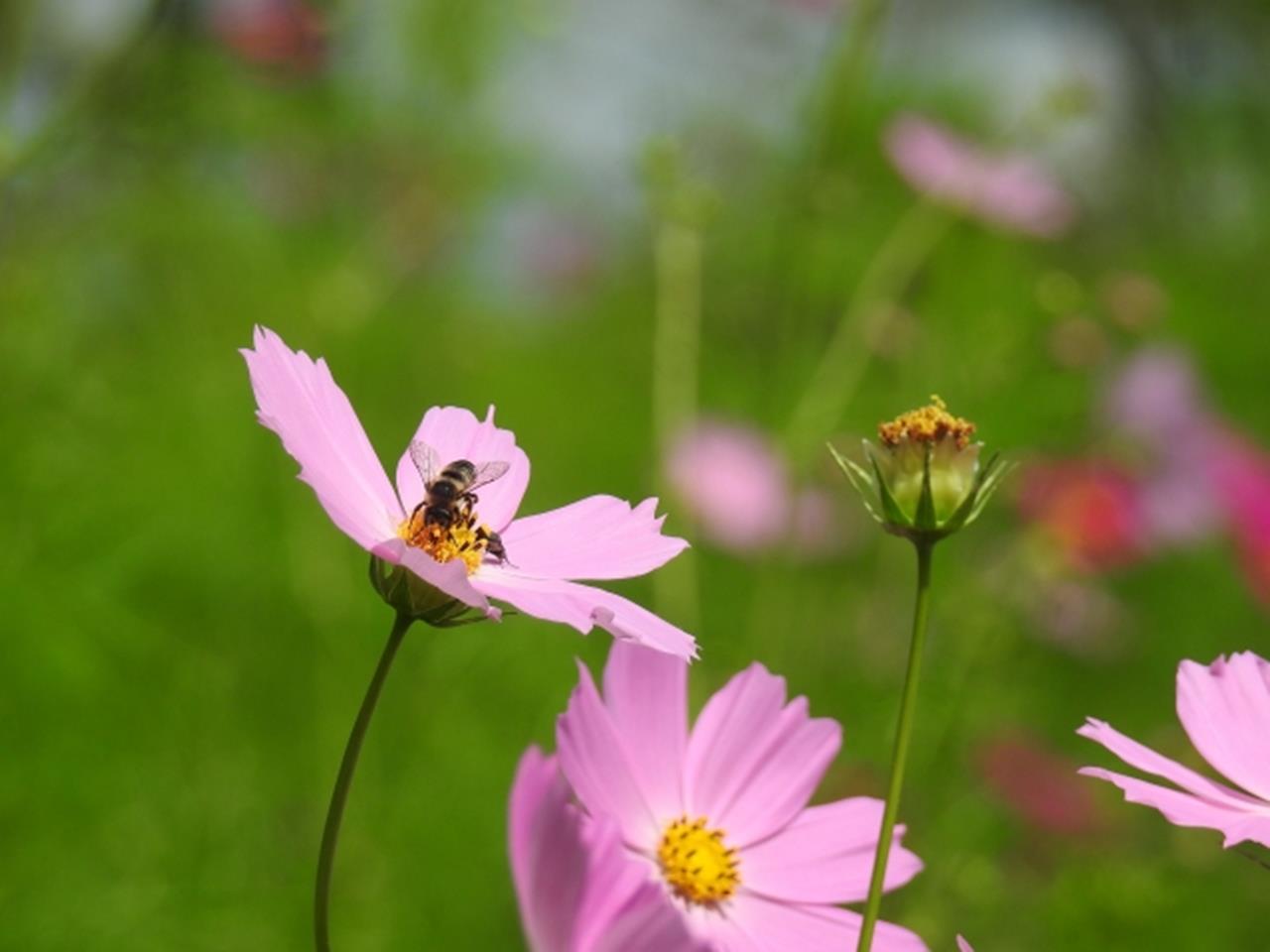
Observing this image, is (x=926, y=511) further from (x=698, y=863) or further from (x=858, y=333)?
(x=858, y=333)

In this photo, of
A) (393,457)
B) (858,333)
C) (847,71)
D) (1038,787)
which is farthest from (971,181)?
(393,457)

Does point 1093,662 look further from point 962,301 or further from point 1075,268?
point 1075,268

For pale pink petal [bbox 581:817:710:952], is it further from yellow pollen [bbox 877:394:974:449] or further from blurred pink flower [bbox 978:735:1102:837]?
blurred pink flower [bbox 978:735:1102:837]

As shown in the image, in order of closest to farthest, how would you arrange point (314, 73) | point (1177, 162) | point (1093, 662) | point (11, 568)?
point (11, 568)
point (314, 73)
point (1093, 662)
point (1177, 162)

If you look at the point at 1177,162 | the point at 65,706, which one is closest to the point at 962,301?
the point at 65,706

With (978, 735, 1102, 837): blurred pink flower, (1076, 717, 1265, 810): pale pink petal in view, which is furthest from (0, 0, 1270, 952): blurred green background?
(1076, 717, 1265, 810): pale pink petal

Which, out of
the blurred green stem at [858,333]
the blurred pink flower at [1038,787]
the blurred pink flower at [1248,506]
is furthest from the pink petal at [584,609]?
the blurred pink flower at [1248,506]
